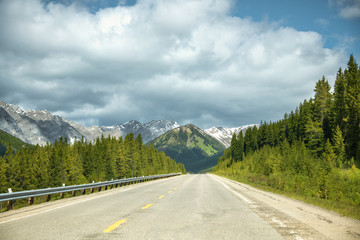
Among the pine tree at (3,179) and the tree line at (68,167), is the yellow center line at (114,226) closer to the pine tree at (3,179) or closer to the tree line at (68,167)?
the pine tree at (3,179)

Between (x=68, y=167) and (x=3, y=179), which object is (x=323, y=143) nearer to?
(x=68, y=167)

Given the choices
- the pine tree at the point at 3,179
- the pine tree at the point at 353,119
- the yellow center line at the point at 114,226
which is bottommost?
the pine tree at the point at 3,179

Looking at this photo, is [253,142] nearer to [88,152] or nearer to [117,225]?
[88,152]

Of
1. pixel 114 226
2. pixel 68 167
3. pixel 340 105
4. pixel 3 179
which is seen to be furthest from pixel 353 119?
pixel 3 179

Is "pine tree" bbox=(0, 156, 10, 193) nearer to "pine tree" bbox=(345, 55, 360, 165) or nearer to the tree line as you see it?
the tree line

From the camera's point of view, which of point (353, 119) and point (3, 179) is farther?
point (3, 179)

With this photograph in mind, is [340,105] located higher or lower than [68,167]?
higher

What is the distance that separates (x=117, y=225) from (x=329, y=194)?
16.6m

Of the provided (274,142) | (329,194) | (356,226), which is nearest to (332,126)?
(274,142)

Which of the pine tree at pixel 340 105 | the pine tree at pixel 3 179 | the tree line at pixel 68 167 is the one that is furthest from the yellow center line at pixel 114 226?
the pine tree at pixel 340 105

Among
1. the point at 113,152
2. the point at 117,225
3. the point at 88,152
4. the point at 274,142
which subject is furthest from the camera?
the point at 274,142

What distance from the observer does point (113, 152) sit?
80.1 meters

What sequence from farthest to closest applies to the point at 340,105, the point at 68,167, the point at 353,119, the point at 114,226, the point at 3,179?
the point at 68,167 → the point at 340,105 → the point at 3,179 → the point at 353,119 → the point at 114,226

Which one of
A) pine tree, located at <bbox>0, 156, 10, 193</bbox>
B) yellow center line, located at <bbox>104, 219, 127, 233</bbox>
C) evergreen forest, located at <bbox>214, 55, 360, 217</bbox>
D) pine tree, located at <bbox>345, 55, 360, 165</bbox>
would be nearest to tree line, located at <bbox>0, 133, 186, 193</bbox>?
pine tree, located at <bbox>0, 156, 10, 193</bbox>
